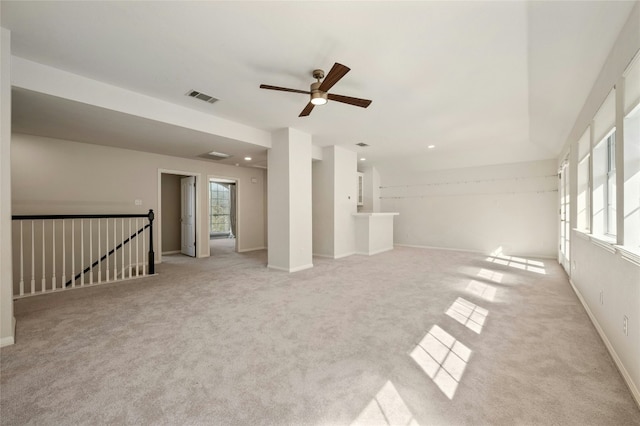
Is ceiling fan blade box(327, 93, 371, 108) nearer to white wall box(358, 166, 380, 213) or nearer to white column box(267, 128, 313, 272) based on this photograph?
white column box(267, 128, 313, 272)

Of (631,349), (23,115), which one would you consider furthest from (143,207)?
(631,349)

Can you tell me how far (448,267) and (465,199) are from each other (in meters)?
2.90

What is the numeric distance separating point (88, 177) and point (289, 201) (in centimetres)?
381

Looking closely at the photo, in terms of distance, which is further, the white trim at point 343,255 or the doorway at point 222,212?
the doorway at point 222,212

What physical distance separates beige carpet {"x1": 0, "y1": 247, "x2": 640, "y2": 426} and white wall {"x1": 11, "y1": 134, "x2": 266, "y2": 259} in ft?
6.90

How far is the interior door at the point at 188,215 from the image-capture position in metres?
6.53

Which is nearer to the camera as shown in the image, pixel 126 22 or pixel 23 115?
pixel 126 22

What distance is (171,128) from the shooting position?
3.88 meters

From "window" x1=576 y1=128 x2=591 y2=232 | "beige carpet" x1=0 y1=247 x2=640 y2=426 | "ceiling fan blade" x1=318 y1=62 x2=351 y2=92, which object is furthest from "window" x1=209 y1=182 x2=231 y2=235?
"window" x1=576 y1=128 x2=591 y2=232

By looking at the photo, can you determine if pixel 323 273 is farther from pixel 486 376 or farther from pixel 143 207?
pixel 143 207

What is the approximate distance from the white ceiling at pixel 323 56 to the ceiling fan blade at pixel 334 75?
0.26m

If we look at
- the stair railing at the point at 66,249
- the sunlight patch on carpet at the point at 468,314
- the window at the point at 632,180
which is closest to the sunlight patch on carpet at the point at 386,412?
the sunlight patch on carpet at the point at 468,314

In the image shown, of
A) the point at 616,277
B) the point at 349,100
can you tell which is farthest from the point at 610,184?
the point at 349,100

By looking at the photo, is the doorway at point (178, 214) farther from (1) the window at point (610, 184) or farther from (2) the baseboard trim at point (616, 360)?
(1) the window at point (610, 184)
